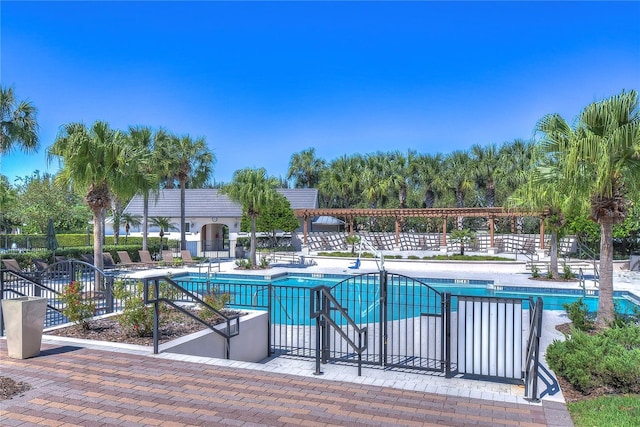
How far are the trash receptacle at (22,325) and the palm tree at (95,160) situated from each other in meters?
7.30

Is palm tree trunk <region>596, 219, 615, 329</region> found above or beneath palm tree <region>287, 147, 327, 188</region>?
beneath

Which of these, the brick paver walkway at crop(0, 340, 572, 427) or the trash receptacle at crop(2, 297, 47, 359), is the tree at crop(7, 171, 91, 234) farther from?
the brick paver walkway at crop(0, 340, 572, 427)

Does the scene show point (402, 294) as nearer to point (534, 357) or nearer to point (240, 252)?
point (534, 357)

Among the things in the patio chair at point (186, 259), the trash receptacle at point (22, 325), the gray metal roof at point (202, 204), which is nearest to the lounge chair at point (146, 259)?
the patio chair at point (186, 259)

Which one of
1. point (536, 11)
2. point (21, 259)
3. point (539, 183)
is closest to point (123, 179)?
point (21, 259)

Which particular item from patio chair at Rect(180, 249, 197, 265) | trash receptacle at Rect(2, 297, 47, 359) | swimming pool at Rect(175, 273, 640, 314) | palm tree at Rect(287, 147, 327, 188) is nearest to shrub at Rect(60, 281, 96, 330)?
trash receptacle at Rect(2, 297, 47, 359)

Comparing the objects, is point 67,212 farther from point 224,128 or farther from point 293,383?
point 293,383

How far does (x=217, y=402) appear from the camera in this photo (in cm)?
448

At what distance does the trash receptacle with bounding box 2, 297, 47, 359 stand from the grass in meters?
6.25

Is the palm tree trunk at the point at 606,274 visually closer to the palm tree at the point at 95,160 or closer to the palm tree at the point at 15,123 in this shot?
the palm tree at the point at 95,160

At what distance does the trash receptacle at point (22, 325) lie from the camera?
5727mm

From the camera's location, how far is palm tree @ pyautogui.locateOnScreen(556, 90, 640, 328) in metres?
7.67

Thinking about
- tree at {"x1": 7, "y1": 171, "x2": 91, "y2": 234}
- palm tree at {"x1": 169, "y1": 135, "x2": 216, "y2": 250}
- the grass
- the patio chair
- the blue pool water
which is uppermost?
palm tree at {"x1": 169, "y1": 135, "x2": 216, "y2": 250}

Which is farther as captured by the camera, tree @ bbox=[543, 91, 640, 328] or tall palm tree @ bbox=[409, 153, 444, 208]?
tall palm tree @ bbox=[409, 153, 444, 208]
